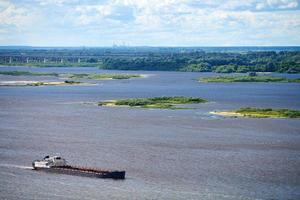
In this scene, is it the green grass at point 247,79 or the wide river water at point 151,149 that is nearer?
the wide river water at point 151,149

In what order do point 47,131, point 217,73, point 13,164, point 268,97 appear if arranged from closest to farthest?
point 13,164, point 47,131, point 268,97, point 217,73

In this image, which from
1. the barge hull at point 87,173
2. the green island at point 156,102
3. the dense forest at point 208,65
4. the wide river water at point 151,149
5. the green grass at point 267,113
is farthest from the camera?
the dense forest at point 208,65

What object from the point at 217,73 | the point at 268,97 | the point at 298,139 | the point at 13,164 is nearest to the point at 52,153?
the point at 13,164

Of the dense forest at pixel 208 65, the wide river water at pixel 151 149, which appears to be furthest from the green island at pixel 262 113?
the dense forest at pixel 208 65

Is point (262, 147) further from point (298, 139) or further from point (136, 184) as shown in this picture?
point (136, 184)

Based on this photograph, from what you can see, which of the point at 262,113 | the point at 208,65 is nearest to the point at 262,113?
the point at 262,113

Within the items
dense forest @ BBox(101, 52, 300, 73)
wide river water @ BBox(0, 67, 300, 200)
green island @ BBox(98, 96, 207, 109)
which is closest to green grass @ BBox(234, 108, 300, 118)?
wide river water @ BBox(0, 67, 300, 200)

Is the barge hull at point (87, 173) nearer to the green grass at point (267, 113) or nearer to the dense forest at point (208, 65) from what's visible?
the green grass at point (267, 113)

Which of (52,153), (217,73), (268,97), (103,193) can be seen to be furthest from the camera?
(217,73)
